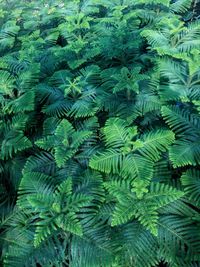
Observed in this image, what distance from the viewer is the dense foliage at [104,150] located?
2.45 m

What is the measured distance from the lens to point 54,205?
7.95 ft

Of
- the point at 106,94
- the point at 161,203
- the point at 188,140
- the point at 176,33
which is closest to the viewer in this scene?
the point at 161,203

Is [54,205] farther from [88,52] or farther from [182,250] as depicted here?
[88,52]

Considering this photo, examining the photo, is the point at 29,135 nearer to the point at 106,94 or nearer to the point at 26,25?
the point at 106,94

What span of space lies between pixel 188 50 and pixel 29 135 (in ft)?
8.03

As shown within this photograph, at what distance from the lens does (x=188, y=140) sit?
2.87 metres

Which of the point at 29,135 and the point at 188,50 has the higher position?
the point at 188,50

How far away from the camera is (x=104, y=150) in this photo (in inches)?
121

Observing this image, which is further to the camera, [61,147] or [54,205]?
[61,147]

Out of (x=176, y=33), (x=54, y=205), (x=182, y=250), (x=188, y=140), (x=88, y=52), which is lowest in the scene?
(x=182, y=250)

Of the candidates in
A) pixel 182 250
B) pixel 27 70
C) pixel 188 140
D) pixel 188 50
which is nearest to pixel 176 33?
pixel 188 50

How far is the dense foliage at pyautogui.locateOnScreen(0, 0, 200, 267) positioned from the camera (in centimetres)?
245

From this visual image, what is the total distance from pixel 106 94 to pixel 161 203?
1674 millimetres

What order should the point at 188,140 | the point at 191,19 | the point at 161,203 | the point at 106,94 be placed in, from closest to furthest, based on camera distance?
the point at 161,203, the point at 188,140, the point at 106,94, the point at 191,19
